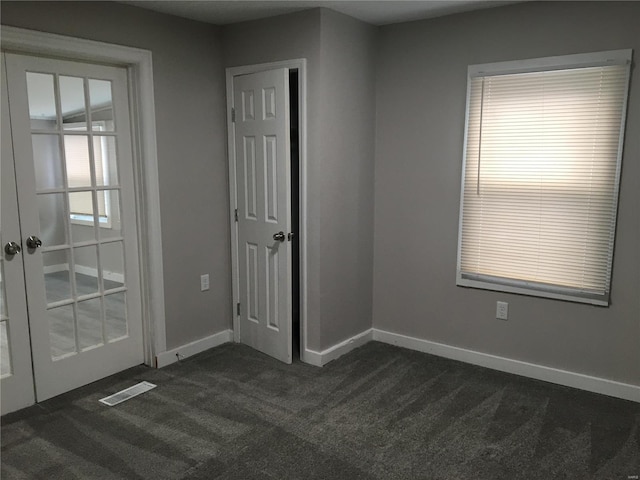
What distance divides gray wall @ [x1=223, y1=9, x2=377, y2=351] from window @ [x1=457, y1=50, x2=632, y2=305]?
72 cm

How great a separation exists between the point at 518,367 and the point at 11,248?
10.2 ft

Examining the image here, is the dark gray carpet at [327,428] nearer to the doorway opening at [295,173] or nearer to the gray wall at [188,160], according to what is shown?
the gray wall at [188,160]

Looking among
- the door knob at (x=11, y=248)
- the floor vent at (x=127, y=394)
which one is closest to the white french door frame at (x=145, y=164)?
the floor vent at (x=127, y=394)

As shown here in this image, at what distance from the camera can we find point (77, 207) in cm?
312

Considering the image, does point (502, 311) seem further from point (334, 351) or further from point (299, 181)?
point (299, 181)

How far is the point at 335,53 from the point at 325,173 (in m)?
0.76

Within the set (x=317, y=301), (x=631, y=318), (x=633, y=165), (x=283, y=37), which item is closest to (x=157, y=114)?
(x=283, y=37)

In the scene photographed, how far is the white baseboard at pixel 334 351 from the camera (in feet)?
11.7

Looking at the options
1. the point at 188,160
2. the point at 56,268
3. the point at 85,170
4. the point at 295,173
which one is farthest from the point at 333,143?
the point at 56,268

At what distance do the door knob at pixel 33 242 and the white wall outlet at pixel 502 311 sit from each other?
9.23 ft

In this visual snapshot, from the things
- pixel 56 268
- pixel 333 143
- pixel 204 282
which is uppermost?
pixel 333 143

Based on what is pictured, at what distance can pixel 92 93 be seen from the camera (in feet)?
10.3

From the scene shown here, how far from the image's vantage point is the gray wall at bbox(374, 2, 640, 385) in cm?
296

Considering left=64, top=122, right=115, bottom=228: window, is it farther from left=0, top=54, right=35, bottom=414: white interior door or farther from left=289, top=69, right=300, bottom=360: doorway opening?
left=289, top=69, right=300, bottom=360: doorway opening
